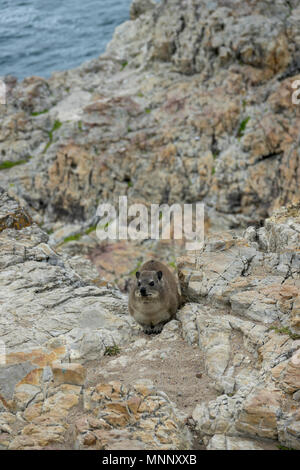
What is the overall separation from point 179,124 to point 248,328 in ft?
54.2

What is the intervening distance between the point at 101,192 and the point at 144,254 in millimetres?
4312

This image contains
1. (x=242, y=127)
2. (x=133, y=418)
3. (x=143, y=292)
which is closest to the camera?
(x=133, y=418)

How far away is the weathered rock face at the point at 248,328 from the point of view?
184 inches

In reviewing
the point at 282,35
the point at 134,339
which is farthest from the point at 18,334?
the point at 282,35

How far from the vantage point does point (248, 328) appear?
6.36 meters

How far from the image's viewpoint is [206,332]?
6645 mm

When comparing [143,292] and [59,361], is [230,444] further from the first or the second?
[143,292]

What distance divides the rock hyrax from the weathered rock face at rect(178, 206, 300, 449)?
0.92 ft

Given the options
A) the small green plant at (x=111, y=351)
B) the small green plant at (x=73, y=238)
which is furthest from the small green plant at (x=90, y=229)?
the small green plant at (x=111, y=351)

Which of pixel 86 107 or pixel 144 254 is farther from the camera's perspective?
pixel 86 107

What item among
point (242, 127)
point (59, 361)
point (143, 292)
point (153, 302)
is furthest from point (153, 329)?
point (242, 127)

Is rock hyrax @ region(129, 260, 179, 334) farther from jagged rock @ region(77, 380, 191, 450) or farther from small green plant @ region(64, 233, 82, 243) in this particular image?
small green plant @ region(64, 233, 82, 243)

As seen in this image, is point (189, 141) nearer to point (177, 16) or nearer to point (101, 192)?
point (101, 192)

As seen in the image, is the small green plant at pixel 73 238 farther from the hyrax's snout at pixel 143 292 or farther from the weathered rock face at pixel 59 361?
the hyrax's snout at pixel 143 292
